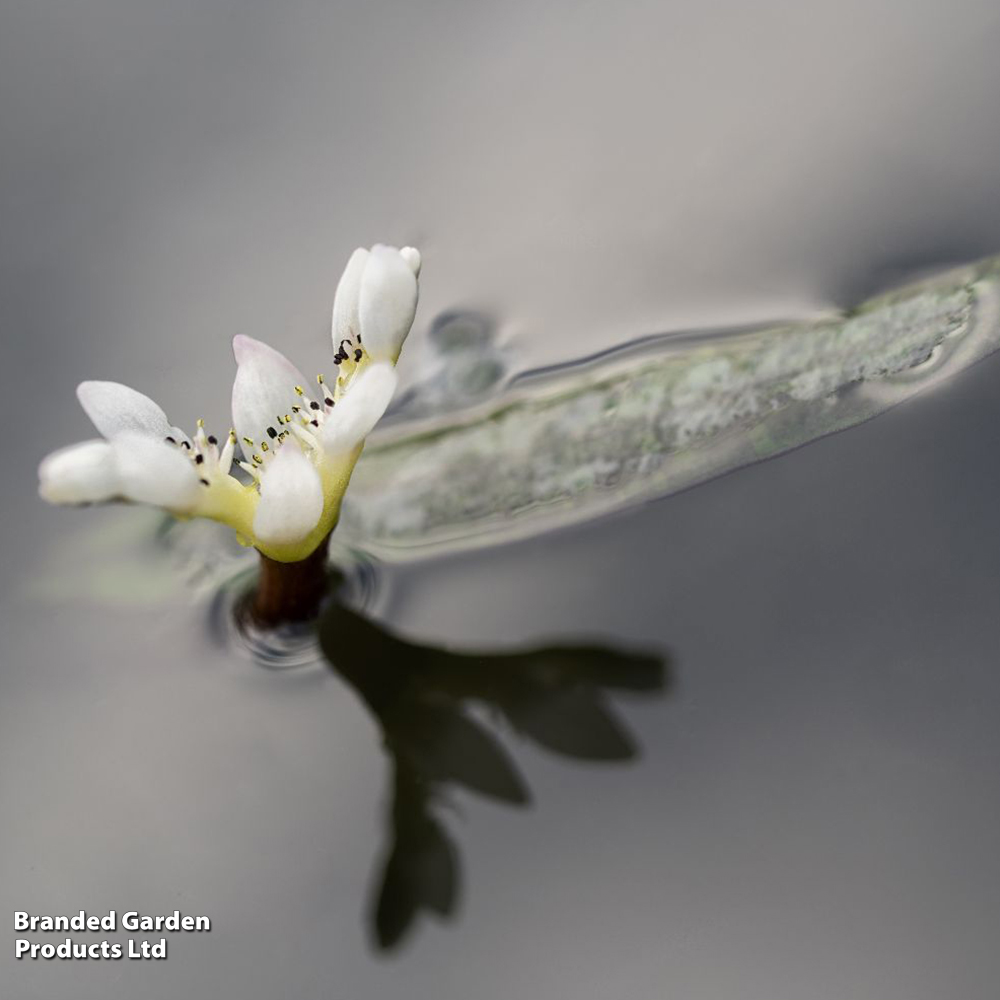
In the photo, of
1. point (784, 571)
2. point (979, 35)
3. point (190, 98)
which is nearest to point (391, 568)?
point (784, 571)

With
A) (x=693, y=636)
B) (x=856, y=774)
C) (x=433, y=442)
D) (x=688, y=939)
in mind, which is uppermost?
(x=433, y=442)

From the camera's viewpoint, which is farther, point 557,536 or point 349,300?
point 557,536

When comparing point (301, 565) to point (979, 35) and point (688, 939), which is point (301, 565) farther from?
point (979, 35)

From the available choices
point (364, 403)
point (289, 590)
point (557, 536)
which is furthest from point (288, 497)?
point (557, 536)

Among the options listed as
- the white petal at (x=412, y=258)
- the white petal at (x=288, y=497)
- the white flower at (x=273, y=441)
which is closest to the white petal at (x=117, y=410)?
the white flower at (x=273, y=441)

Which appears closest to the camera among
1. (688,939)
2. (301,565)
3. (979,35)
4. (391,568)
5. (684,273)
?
(688,939)

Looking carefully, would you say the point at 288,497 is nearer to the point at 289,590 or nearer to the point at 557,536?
the point at 289,590

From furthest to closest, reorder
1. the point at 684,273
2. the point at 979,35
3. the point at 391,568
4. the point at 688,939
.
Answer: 1. the point at 979,35
2. the point at 684,273
3. the point at 391,568
4. the point at 688,939
